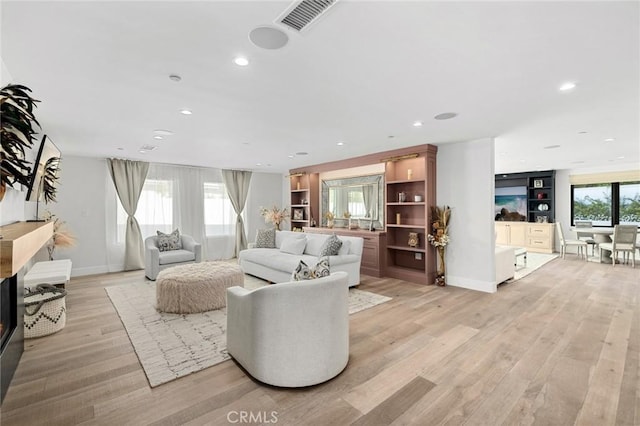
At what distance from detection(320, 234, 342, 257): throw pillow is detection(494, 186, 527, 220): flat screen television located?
6937 mm

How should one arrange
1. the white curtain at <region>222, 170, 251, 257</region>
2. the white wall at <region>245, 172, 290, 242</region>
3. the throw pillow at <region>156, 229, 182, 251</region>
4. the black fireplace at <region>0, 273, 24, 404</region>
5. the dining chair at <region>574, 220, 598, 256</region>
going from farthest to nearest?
the white wall at <region>245, 172, 290, 242</region> → the white curtain at <region>222, 170, 251, 257</region> → the dining chair at <region>574, 220, 598, 256</region> → the throw pillow at <region>156, 229, 182, 251</region> → the black fireplace at <region>0, 273, 24, 404</region>

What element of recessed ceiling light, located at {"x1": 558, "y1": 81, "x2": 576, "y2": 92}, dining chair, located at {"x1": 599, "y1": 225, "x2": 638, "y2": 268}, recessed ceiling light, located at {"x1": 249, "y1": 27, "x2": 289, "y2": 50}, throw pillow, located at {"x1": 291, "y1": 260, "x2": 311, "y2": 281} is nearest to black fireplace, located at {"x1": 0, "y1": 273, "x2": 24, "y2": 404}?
throw pillow, located at {"x1": 291, "y1": 260, "x2": 311, "y2": 281}

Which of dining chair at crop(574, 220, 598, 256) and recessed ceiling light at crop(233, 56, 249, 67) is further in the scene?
dining chair at crop(574, 220, 598, 256)

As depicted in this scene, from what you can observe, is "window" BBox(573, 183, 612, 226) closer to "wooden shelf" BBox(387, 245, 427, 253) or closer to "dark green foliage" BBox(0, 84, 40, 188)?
"wooden shelf" BBox(387, 245, 427, 253)

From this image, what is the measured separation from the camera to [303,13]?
166 centimetres

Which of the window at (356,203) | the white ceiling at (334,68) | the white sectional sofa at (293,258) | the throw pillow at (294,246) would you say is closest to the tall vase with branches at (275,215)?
the white sectional sofa at (293,258)

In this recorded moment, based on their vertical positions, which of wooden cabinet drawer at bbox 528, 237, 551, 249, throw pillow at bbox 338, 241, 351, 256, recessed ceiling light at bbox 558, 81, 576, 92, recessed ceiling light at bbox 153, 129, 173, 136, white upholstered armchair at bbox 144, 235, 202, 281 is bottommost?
wooden cabinet drawer at bbox 528, 237, 551, 249

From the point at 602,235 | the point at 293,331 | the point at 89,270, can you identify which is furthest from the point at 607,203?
the point at 89,270

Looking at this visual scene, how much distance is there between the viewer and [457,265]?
511 centimetres

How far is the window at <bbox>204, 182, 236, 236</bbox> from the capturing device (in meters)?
7.76

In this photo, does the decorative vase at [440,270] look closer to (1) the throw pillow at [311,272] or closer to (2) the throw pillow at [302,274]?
(1) the throw pillow at [311,272]

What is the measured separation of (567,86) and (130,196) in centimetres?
756

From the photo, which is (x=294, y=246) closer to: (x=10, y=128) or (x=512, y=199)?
(x=10, y=128)

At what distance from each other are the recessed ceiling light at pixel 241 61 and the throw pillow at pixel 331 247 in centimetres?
329
